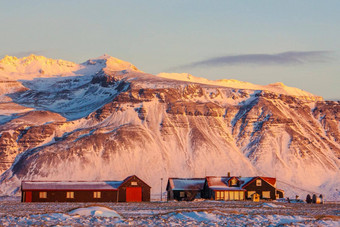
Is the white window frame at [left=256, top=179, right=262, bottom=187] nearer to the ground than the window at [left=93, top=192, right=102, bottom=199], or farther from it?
farther from it

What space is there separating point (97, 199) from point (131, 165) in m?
89.8

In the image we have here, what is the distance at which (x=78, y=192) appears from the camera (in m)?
108

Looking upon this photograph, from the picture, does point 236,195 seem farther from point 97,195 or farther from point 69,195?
point 69,195

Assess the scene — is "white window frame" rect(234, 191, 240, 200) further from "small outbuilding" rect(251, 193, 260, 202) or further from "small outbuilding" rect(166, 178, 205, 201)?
"small outbuilding" rect(166, 178, 205, 201)

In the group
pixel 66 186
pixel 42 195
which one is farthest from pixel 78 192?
pixel 42 195

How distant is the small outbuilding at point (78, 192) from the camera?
10781 cm

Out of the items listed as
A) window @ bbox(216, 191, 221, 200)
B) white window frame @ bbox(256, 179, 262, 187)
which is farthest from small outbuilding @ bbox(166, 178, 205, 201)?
white window frame @ bbox(256, 179, 262, 187)

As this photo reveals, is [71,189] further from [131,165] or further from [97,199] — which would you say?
[131,165]

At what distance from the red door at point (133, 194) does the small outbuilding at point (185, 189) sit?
8.23 meters

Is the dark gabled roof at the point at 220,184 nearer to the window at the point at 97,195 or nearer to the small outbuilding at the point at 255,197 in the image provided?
the small outbuilding at the point at 255,197

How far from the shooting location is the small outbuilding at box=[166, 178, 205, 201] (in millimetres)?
120000

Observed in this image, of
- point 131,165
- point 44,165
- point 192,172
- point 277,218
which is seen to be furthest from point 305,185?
point 277,218

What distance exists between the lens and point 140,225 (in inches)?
1633

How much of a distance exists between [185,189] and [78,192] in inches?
874
